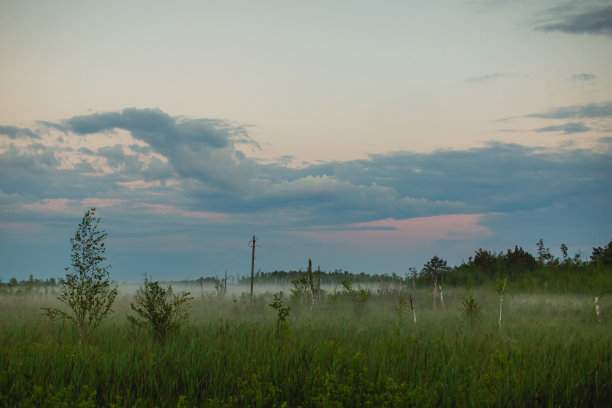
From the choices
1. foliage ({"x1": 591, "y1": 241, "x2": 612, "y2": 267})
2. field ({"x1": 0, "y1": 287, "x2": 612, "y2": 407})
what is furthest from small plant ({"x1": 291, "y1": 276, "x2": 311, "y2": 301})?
foliage ({"x1": 591, "y1": 241, "x2": 612, "y2": 267})

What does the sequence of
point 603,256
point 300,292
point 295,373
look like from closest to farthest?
point 295,373
point 300,292
point 603,256

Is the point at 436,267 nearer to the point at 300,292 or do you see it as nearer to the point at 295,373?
the point at 300,292

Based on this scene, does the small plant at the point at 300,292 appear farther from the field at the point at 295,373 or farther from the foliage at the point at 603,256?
the foliage at the point at 603,256

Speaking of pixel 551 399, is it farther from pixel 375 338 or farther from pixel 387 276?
pixel 387 276

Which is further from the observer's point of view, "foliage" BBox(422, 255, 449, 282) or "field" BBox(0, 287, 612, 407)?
"foliage" BBox(422, 255, 449, 282)

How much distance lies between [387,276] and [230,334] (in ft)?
173

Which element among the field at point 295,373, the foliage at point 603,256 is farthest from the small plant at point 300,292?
the foliage at point 603,256

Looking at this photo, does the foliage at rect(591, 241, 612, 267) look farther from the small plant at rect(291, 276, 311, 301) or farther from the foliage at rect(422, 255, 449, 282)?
the small plant at rect(291, 276, 311, 301)

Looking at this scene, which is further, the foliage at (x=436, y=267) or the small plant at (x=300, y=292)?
the foliage at (x=436, y=267)

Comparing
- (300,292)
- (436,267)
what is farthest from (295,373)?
(436,267)

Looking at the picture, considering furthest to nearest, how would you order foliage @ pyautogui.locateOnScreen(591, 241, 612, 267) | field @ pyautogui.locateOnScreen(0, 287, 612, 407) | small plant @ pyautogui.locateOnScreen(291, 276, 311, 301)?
foliage @ pyautogui.locateOnScreen(591, 241, 612, 267), small plant @ pyautogui.locateOnScreen(291, 276, 311, 301), field @ pyautogui.locateOnScreen(0, 287, 612, 407)

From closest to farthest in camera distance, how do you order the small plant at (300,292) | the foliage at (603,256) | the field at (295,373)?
the field at (295,373) → the small plant at (300,292) → the foliage at (603,256)

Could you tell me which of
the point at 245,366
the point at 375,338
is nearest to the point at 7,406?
the point at 245,366

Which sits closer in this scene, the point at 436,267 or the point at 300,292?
the point at 300,292
